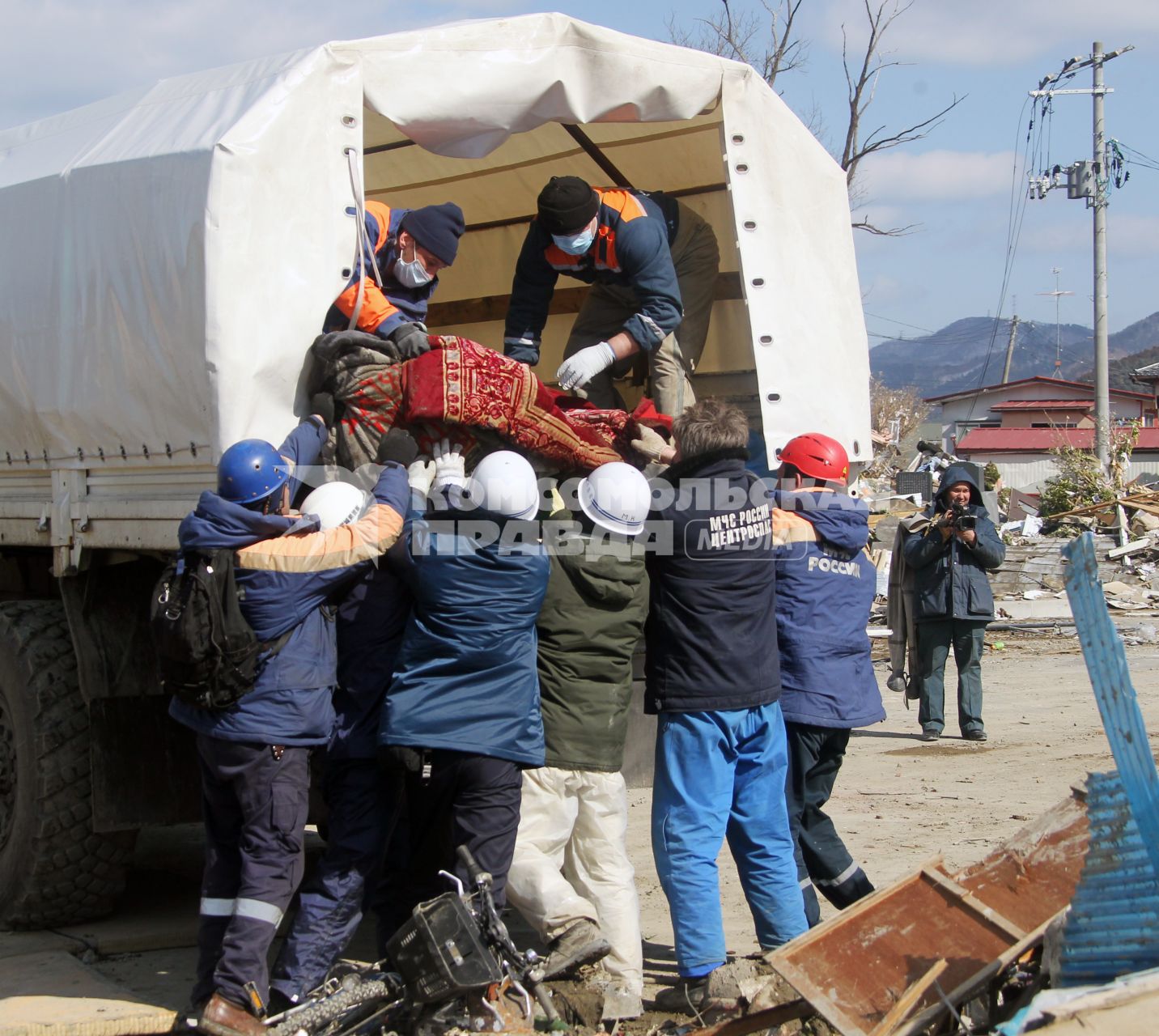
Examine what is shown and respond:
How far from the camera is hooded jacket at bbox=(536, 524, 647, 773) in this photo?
13.8 ft

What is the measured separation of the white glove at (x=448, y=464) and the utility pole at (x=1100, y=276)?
19.2 m

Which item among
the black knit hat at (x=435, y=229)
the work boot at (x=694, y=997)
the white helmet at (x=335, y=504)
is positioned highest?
the black knit hat at (x=435, y=229)

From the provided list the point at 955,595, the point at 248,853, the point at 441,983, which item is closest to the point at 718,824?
the point at 441,983

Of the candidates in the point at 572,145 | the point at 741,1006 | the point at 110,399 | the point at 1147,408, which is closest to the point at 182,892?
the point at 110,399

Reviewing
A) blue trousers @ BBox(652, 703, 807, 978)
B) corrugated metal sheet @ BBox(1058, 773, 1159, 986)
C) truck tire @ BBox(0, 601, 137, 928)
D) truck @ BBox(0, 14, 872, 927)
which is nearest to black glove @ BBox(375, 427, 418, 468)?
truck @ BBox(0, 14, 872, 927)

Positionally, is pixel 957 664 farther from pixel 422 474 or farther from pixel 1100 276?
pixel 1100 276

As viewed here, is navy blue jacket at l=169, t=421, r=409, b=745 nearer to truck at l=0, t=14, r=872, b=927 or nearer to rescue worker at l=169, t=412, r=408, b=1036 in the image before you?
rescue worker at l=169, t=412, r=408, b=1036

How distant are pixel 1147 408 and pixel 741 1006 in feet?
151

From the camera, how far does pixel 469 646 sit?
4.00m

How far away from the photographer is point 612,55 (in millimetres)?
4867

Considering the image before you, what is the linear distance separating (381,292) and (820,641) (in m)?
1.90

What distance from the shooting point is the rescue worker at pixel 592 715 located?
4195mm

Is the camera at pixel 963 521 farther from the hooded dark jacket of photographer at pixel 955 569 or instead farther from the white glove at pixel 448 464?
the white glove at pixel 448 464

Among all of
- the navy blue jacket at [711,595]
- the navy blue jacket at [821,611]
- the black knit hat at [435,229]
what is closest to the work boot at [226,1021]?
the navy blue jacket at [711,595]
